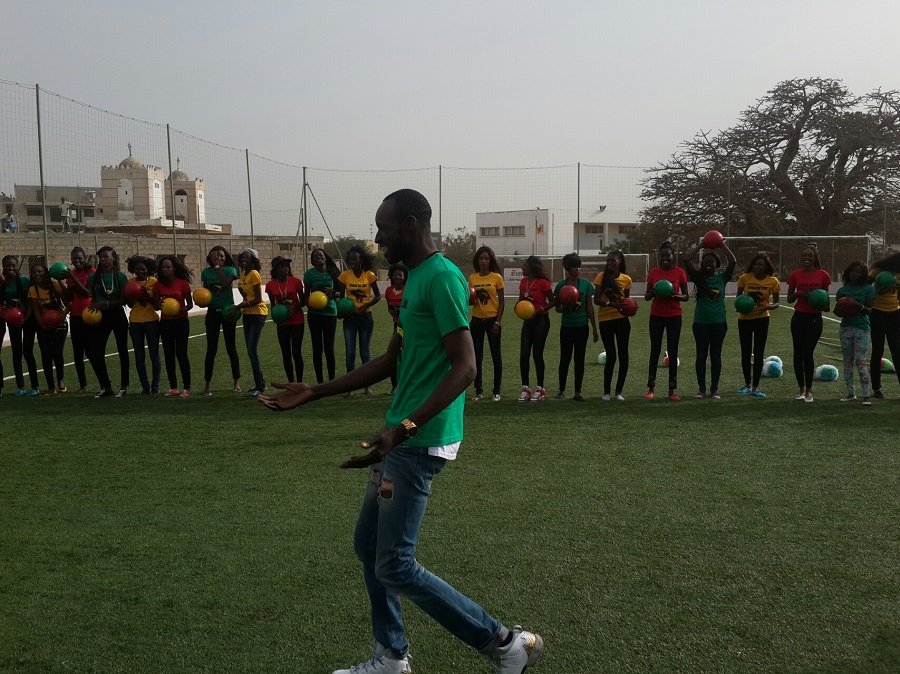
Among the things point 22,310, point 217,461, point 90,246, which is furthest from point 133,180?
point 217,461

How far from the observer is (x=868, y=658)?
3432 millimetres

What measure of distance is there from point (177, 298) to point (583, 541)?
7.10 metres

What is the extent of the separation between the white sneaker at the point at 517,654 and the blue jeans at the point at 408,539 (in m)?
0.07

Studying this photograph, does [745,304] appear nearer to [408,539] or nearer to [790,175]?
[408,539]

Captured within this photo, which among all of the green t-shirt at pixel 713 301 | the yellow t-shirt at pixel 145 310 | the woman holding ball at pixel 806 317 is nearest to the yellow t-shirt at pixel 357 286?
the yellow t-shirt at pixel 145 310

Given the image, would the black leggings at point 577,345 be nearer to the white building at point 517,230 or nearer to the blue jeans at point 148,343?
the blue jeans at point 148,343

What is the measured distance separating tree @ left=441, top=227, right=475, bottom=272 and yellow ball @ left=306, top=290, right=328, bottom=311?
1929cm

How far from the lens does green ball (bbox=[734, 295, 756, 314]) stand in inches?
388

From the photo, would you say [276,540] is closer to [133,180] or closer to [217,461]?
[217,461]

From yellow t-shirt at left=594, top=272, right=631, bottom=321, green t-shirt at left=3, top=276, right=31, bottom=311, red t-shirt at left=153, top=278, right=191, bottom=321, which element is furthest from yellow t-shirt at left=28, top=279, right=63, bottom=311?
yellow t-shirt at left=594, top=272, right=631, bottom=321

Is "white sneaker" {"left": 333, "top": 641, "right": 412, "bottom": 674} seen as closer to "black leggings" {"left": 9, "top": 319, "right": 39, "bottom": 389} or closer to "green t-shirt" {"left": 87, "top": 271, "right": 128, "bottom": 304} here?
"green t-shirt" {"left": 87, "top": 271, "right": 128, "bottom": 304}

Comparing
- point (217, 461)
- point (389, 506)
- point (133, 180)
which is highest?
point (133, 180)

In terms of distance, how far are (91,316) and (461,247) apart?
24.1 meters

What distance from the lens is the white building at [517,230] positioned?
3249 centimetres
